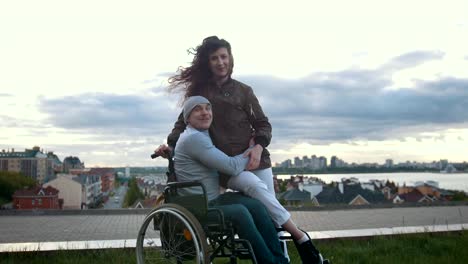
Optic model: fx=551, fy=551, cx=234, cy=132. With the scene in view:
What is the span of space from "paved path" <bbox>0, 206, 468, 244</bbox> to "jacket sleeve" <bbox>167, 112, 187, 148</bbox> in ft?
10.6

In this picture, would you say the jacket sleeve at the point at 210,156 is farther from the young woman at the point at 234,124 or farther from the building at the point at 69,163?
the building at the point at 69,163

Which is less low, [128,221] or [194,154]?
[194,154]

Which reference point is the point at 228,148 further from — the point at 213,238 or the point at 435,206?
the point at 435,206

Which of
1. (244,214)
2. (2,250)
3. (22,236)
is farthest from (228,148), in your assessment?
(22,236)

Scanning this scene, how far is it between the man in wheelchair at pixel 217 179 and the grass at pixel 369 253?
1424mm

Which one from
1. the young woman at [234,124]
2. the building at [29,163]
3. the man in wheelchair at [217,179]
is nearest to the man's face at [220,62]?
the young woman at [234,124]

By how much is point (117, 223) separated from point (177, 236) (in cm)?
601

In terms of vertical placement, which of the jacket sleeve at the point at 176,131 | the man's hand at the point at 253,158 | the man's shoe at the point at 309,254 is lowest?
the man's shoe at the point at 309,254

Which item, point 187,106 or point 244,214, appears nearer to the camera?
point 244,214

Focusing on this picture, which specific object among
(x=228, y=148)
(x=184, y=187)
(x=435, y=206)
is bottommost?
(x=435, y=206)

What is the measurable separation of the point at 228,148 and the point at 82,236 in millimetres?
4210

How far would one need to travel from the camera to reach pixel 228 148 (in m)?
3.97

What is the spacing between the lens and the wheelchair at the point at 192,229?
3387mm

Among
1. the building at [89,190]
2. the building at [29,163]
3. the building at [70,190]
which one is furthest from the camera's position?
the building at [29,163]
